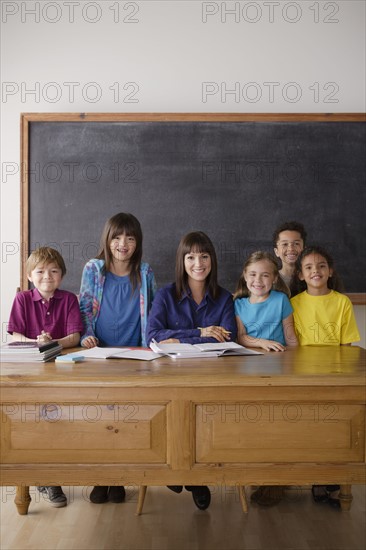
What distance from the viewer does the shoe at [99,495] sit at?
285 cm

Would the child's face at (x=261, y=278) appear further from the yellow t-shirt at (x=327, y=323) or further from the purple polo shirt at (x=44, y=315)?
the purple polo shirt at (x=44, y=315)

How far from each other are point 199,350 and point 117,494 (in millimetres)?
1014

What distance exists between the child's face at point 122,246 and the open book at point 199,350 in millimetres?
632

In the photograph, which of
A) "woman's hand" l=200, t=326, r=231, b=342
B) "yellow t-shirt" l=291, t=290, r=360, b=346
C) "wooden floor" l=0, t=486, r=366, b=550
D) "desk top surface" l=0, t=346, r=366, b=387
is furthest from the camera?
"yellow t-shirt" l=291, t=290, r=360, b=346

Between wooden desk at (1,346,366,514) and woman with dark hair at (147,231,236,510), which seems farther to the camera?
woman with dark hair at (147,231,236,510)

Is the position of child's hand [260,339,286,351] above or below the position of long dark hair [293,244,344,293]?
below

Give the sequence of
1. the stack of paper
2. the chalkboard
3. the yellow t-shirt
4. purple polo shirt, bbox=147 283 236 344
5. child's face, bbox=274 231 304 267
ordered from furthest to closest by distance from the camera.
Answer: the chalkboard, child's face, bbox=274 231 304 267, the yellow t-shirt, purple polo shirt, bbox=147 283 236 344, the stack of paper

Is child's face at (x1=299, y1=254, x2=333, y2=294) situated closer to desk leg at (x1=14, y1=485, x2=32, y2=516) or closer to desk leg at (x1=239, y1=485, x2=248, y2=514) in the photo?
desk leg at (x1=239, y1=485, x2=248, y2=514)

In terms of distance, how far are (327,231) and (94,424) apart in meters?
2.36

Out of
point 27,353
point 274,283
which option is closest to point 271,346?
point 274,283

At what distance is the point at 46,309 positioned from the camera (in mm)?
2807

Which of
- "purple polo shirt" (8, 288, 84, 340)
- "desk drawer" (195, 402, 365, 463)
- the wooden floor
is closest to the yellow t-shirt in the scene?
the wooden floor

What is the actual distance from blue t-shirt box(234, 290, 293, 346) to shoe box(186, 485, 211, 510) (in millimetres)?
743

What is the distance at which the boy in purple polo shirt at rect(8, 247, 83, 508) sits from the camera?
109 inches
